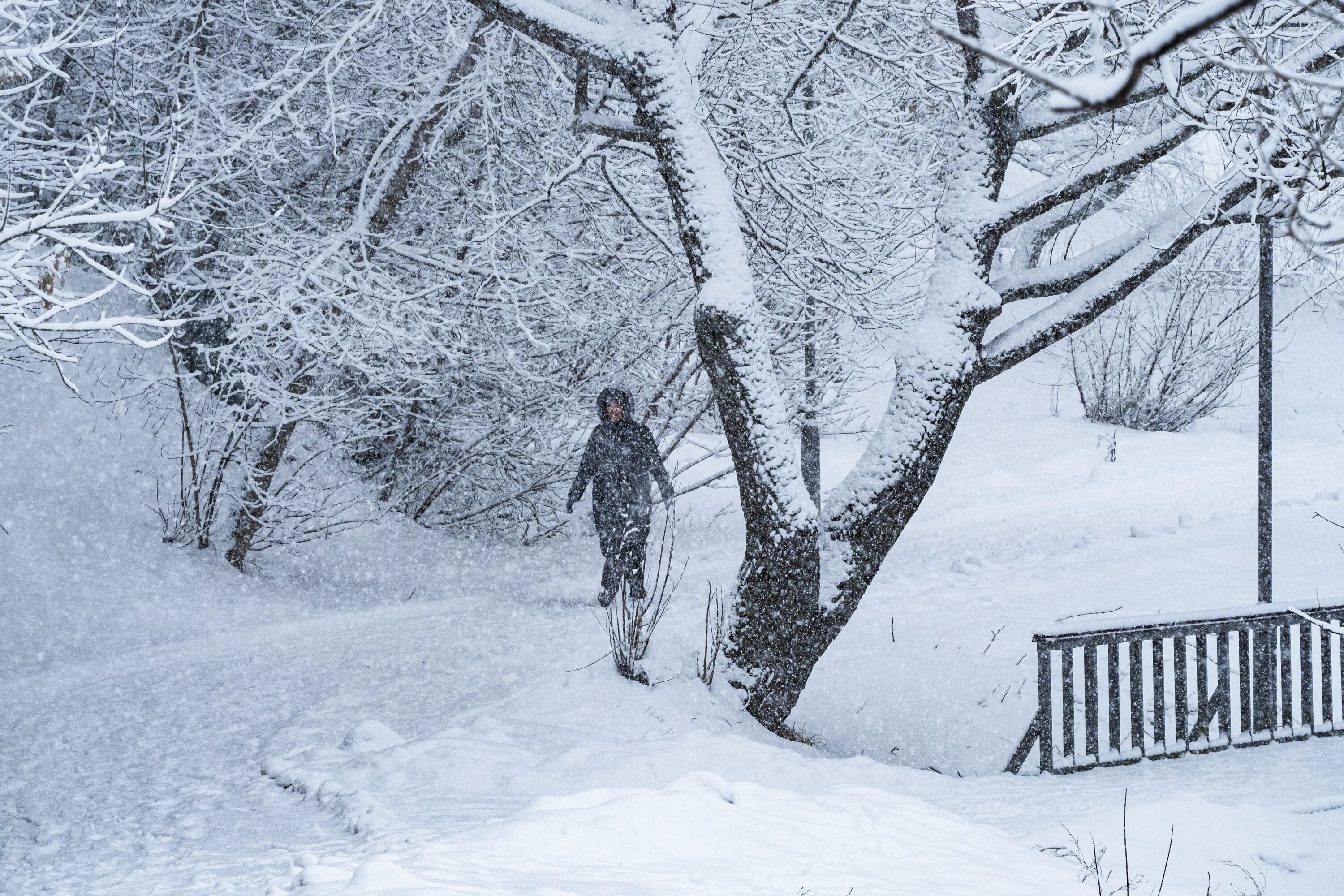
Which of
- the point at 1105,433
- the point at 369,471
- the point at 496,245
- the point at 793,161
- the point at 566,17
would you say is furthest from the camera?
the point at 1105,433

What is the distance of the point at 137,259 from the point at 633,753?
631 cm

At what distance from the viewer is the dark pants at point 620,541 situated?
8.38m

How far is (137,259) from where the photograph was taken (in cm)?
876

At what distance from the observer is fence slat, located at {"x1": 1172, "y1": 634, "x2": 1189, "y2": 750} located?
6.09 metres

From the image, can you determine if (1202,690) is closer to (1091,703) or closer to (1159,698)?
(1159,698)

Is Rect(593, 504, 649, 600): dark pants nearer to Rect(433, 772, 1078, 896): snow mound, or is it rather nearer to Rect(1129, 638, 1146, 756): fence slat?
Rect(1129, 638, 1146, 756): fence slat

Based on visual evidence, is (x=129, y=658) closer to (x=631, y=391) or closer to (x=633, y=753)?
(x=633, y=753)

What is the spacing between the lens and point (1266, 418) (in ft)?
24.2

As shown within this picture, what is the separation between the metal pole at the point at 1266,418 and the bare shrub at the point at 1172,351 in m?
11.0

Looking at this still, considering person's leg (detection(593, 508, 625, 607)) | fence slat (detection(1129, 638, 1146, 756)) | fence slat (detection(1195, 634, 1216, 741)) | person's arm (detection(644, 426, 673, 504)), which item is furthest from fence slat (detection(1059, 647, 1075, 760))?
person's leg (detection(593, 508, 625, 607))

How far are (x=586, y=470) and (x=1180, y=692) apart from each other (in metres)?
4.58

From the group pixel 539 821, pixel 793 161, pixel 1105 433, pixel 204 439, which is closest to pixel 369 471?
pixel 204 439

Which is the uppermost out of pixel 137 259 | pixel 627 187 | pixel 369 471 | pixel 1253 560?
pixel 627 187

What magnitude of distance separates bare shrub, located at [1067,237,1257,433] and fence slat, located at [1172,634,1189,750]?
1311cm
